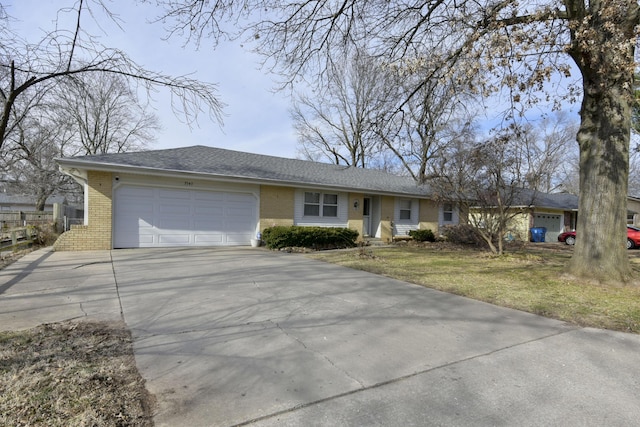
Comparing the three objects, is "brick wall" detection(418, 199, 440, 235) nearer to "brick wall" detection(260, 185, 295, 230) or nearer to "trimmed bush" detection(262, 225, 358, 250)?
"trimmed bush" detection(262, 225, 358, 250)

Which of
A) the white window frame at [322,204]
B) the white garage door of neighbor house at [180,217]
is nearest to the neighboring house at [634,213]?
the white window frame at [322,204]

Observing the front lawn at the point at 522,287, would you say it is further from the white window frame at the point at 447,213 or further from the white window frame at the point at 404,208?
the white window frame at the point at 447,213

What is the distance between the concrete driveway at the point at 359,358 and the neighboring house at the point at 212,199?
217 inches

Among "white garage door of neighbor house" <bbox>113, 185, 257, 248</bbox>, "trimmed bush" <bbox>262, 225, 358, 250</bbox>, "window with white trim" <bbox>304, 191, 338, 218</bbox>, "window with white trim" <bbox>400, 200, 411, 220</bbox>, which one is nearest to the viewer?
"white garage door of neighbor house" <bbox>113, 185, 257, 248</bbox>

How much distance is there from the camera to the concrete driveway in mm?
2580

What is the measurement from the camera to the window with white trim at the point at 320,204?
15795 mm

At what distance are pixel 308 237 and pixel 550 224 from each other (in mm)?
21830

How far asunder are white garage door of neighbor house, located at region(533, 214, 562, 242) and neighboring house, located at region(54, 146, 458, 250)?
1241cm

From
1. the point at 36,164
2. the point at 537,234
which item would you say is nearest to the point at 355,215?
the point at 537,234

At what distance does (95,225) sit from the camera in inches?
446

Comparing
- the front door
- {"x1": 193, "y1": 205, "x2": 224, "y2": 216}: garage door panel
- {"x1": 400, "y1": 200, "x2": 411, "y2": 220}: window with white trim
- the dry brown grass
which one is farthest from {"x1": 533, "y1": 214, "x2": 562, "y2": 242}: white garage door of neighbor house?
the dry brown grass

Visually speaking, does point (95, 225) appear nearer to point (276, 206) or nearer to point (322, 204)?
point (276, 206)

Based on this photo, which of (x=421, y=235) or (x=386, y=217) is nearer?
(x=386, y=217)

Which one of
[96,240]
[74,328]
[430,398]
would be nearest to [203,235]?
[96,240]
